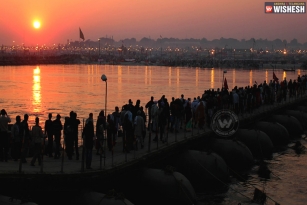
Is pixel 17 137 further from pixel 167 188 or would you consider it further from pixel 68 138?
pixel 167 188

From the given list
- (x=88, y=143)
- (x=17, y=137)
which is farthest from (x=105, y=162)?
(x=17, y=137)

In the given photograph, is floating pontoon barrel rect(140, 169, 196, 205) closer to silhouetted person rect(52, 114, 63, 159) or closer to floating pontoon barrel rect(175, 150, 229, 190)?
silhouetted person rect(52, 114, 63, 159)

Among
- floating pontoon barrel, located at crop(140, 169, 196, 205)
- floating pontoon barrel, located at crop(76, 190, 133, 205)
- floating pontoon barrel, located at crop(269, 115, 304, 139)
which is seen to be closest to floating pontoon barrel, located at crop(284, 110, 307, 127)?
floating pontoon barrel, located at crop(269, 115, 304, 139)

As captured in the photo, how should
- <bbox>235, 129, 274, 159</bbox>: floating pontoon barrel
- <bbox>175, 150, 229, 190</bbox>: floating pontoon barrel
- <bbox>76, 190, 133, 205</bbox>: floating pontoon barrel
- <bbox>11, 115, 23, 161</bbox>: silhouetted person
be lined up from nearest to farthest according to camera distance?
<bbox>76, 190, 133, 205</bbox>: floating pontoon barrel
<bbox>11, 115, 23, 161</bbox>: silhouetted person
<bbox>175, 150, 229, 190</bbox>: floating pontoon barrel
<bbox>235, 129, 274, 159</bbox>: floating pontoon barrel

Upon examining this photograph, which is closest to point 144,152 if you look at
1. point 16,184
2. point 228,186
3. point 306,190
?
point 228,186

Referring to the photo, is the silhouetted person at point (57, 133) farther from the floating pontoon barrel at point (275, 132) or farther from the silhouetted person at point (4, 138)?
the floating pontoon barrel at point (275, 132)

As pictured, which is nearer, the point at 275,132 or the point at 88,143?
the point at 88,143

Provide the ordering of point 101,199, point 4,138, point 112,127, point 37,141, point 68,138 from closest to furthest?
point 101,199, point 37,141, point 4,138, point 68,138, point 112,127

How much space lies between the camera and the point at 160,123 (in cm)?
1833

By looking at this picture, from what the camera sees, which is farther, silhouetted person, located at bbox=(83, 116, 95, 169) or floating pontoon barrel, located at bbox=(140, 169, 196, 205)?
floating pontoon barrel, located at bbox=(140, 169, 196, 205)

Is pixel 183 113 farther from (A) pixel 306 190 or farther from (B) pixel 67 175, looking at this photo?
(B) pixel 67 175

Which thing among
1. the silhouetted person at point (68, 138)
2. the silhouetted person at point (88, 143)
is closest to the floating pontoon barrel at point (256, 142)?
the silhouetted person at point (68, 138)

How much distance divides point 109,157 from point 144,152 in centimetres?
136

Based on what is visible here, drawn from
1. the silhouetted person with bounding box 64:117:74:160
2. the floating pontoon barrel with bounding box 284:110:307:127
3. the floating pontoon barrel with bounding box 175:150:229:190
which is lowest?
the floating pontoon barrel with bounding box 175:150:229:190
